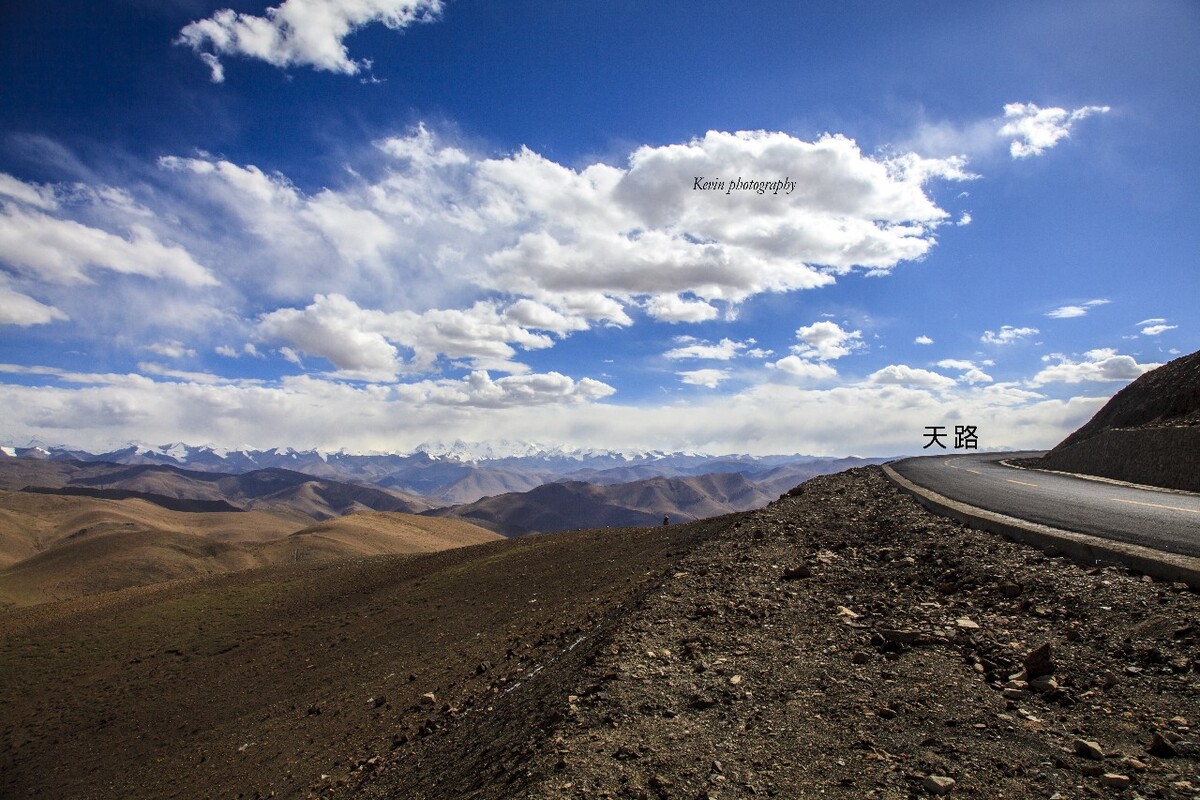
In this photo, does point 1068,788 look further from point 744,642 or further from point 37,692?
point 37,692

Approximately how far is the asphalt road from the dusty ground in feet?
6.74

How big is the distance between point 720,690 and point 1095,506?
14107 millimetres

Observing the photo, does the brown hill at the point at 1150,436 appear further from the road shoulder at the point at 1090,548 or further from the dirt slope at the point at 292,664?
the dirt slope at the point at 292,664

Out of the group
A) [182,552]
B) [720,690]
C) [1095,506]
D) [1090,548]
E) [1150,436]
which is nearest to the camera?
[720,690]

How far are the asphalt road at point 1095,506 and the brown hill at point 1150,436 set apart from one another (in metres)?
2.15

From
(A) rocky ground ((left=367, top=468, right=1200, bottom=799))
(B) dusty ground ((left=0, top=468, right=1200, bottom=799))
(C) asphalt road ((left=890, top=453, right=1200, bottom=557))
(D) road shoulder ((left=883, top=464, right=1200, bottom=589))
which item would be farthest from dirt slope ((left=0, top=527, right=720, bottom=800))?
(C) asphalt road ((left=890, top=453, right=1200, bottom=557))

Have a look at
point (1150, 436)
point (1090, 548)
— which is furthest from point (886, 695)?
point (1150, 436)

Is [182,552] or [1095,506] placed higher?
[1095,506]

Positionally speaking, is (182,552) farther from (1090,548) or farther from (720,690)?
(1090,548)

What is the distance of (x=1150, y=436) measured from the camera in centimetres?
2448

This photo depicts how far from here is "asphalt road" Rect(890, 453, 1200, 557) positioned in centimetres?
1112

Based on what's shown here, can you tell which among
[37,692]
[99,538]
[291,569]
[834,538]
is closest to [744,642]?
[834,538]

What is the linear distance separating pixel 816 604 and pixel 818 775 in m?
4.63

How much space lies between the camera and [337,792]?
30.3ft
